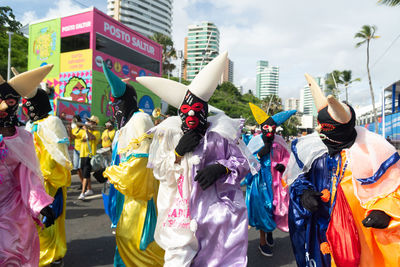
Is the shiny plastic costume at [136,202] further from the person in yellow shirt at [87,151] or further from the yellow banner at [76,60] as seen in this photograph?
the yellow banner at [76,60]

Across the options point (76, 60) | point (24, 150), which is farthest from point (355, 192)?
point (76, 60)

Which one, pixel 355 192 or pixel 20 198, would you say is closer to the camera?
pixel 355 192

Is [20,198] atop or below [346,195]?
below

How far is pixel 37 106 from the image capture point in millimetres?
3252

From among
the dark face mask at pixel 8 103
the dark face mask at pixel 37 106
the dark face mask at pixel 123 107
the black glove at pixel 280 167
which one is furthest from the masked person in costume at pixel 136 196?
the black glove at pixel 280 167

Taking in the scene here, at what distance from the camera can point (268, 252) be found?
13.3 feet

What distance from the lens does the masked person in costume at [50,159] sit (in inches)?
126

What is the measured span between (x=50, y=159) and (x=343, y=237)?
2.99 metres

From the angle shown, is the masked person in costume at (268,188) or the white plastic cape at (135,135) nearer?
the white plastic cape at (135,135)

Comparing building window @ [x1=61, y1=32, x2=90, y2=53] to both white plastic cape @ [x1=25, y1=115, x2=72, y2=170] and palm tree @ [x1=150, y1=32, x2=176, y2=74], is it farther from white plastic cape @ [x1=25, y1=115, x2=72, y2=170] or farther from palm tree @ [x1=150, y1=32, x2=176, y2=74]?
palm tree @ [x1=150, y1=32, x2=176, y2=74]

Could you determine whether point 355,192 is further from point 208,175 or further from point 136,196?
point 136,196

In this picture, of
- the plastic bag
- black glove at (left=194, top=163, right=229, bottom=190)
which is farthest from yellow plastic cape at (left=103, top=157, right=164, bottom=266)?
the plastic bag

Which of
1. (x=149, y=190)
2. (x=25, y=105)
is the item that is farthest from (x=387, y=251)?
(x=25, y=105)

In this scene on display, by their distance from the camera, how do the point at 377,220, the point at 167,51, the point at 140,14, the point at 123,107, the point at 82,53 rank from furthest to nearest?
the point at 140,14, the point at 167,51, the point at 82,53, the point at 123,107, the point at 377,220
